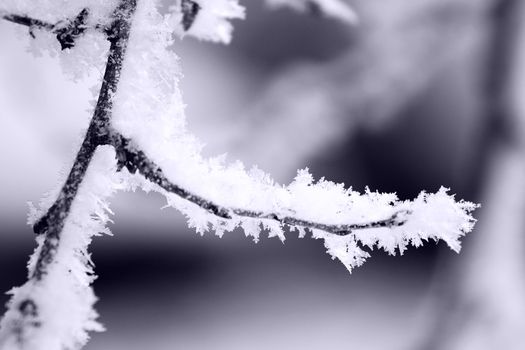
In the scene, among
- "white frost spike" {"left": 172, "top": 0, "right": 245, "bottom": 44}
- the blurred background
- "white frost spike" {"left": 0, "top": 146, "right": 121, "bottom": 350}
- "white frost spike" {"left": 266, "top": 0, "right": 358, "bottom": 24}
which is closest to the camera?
"white frost spike" {"left": 0, "top": 146, "right": 121, "bottom": 350}

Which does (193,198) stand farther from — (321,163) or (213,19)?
(321,163)

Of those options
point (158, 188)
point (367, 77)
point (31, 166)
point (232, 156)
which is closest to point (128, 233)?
point (31, 166)

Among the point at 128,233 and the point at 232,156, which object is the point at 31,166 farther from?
the point at 232,156

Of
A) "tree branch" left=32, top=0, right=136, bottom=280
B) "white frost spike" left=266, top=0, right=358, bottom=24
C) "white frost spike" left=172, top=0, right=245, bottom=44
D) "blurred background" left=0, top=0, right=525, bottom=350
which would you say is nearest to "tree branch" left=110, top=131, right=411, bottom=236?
"tree branch" left=32, top=0, right=136, bottom=280

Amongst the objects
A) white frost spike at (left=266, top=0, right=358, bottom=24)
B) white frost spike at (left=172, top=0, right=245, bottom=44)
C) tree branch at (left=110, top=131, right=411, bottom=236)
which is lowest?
tree branch at (left=110, top=131, right=411, bottom=236)

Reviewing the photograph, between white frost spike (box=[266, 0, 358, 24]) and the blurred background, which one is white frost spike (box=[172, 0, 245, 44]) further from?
the blurred background

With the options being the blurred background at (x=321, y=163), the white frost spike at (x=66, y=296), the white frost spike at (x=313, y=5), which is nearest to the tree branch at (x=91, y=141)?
the white frost spike at (x=66, y=296)

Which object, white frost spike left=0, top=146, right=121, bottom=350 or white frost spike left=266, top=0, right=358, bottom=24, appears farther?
white frost spike left=266, top=0, right=358, bottom=24

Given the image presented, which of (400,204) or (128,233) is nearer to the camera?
(400,204)
